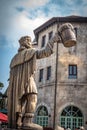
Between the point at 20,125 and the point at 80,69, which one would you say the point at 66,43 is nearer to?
the point at 20,125

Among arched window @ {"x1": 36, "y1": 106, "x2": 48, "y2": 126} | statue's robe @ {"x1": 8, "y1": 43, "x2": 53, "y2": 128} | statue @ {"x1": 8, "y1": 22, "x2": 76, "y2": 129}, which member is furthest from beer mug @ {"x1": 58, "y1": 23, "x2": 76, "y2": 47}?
arched window @ {"x1": 36, "y1": 106, "x2": 48, "y2": 126}

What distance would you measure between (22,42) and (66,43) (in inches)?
42.0

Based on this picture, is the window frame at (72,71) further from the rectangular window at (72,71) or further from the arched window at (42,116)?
the arched window at (42,116)

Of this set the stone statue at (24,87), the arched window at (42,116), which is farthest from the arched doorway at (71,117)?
the stone statue at (24,87)

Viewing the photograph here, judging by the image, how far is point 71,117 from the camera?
2283 centimetres

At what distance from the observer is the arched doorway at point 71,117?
2273 centimetres

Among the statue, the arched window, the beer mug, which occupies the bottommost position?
the arched window

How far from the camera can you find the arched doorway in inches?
895

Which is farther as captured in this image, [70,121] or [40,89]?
[40,89]

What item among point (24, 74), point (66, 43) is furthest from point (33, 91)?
point (66, 43)

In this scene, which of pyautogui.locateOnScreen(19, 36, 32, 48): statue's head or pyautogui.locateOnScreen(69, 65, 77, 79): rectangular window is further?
pyautogui.locateOnScreen(69, 65, 77, 79): rectangular window

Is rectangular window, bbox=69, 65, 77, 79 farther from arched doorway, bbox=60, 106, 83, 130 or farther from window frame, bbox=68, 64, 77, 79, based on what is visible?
arched doorway, bbox=60, 106, 83, 130

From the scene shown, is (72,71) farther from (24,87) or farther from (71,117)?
(24,87)

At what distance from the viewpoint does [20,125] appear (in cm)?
419
